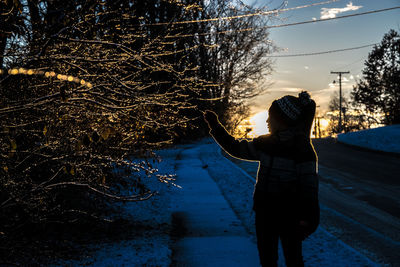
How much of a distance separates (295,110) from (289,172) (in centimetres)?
49

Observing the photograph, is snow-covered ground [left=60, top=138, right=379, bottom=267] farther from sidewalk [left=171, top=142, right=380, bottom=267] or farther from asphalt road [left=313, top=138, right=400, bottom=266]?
asphalt road [left=313, top=138, right=400, bottom=266]

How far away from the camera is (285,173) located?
8.84 ft

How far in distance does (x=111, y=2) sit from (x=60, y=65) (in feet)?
3.41

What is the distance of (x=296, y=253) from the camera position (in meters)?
2.77

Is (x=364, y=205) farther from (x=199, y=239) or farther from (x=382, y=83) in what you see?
(x=382, y=83)

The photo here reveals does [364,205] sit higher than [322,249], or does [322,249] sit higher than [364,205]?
[322,249]

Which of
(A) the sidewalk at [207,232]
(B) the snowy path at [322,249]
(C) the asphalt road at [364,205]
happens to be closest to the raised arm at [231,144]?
(A) the sidewalk at [207,232]

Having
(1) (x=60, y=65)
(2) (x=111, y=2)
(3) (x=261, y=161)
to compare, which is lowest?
(3) (x=261, y=161)

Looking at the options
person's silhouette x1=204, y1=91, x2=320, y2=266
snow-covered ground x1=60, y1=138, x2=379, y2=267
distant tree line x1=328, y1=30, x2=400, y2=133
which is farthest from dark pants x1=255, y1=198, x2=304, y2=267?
distant tree line x1=328, y1=30, x2=400, y2=133

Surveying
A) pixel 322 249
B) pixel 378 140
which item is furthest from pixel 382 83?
pixel 322 249

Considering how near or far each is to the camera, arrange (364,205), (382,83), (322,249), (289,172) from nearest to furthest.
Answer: (289,172) → (322,249) → (364,205) → (382,83)

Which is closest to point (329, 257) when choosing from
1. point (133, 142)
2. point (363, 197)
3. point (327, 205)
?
point (133, 142)

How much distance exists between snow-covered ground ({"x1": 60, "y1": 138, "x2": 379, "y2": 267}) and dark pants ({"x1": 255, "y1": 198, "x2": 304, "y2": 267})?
139 centimetres

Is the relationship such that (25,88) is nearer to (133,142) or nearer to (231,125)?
(133,142)
